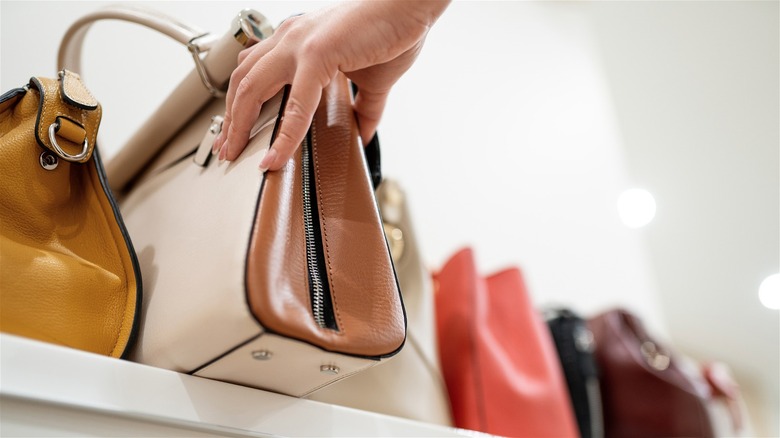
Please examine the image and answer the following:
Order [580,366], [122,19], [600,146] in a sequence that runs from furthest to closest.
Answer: [600,146] → [580,366] → [122,19]

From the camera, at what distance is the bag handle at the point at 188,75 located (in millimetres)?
466

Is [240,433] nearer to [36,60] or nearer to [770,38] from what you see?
[36,60]

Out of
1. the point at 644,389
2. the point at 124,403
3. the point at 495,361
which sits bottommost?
the point at 644,389

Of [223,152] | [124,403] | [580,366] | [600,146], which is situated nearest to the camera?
[124,403]

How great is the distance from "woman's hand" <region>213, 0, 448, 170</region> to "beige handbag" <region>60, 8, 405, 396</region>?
15 mm

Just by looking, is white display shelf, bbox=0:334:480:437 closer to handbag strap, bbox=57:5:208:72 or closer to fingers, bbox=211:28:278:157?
fingers, bbox=211:28:278:157

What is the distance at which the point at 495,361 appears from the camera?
647 millimetres

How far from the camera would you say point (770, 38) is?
1311mm

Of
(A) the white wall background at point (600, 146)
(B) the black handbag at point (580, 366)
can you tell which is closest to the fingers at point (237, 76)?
(A) the white wall background at point (600, 146)

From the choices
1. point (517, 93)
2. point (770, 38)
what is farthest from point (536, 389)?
point (770, 38)

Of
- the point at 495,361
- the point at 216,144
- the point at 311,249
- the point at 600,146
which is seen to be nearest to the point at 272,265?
the point at 311,249

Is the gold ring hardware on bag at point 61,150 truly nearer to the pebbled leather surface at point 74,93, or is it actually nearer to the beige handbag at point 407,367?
the pebbled leather surface at point 74,93

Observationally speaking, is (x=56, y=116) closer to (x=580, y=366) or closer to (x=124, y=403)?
(x=124, y=403)

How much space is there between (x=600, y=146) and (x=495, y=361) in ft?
3.48
